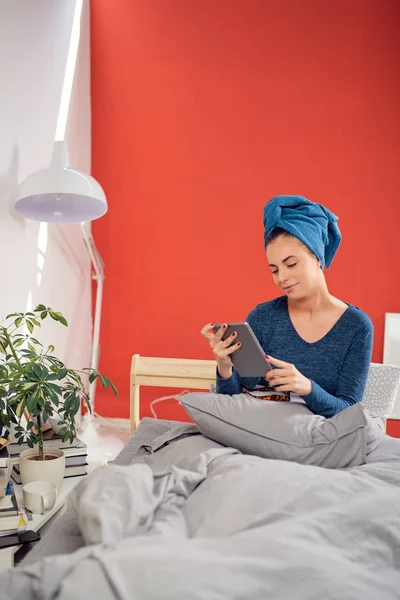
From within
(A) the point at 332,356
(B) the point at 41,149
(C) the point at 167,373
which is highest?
(B) the point at 41,149

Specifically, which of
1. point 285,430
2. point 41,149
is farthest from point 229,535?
point 41,149

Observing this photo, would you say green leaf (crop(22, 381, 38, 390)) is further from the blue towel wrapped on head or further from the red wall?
the red wall

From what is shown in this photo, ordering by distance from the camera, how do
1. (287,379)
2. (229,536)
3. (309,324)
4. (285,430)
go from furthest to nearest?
(309,324) → (287,379) → (285,430) → (229,536)

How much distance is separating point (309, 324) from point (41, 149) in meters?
1.54

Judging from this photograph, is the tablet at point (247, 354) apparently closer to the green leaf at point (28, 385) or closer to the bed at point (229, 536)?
the bed at point (229, 536)

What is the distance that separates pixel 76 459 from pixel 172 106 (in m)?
2.10

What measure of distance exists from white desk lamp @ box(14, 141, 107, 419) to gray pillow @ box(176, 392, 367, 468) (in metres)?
0.99

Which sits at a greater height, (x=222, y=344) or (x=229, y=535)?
(x=222, y=344)

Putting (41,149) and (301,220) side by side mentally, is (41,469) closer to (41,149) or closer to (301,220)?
(301,220)

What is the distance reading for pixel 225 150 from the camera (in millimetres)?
2900

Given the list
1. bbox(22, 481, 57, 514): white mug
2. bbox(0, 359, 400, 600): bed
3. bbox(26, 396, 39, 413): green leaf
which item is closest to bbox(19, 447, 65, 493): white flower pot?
bbox(22, 481, 57, 514): white mug

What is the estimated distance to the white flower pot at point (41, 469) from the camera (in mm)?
1395

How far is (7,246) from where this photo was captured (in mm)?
2086

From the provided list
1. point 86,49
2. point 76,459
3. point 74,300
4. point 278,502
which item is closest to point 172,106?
point 86,49
